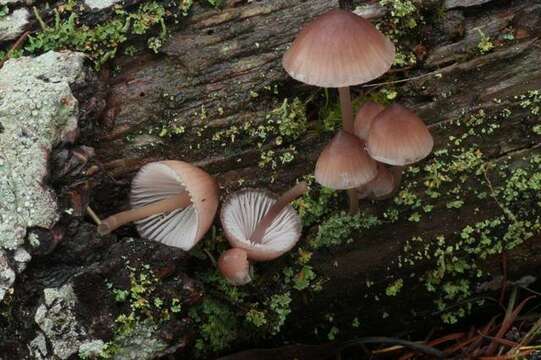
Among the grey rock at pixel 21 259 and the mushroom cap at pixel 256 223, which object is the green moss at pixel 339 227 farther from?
the grey rock at pixel 21 259

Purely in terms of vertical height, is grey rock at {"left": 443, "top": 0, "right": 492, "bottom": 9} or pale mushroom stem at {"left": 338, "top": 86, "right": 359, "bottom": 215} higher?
grey rock at {"left": 443, "top": 0, "right": 492, "bottom": 9}

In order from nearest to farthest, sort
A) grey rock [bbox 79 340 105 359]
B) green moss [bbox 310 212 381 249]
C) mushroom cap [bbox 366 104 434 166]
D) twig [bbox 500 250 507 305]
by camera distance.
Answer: mushroom cap [bbox 366 104 434 166] → grey rock [bbox 79 340 105 359] → green moss [bbox 310 212 381 249] → twig [bbox 500 250 507 305]

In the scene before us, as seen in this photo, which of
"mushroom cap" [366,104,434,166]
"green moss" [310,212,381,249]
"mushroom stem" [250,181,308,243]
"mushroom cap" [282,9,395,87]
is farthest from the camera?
"green moss" [310,212,381,249]

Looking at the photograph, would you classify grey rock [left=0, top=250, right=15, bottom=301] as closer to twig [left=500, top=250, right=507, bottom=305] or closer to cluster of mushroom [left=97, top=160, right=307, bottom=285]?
cluster of mushroom [left=97, top=160, right=307, bottom=285]

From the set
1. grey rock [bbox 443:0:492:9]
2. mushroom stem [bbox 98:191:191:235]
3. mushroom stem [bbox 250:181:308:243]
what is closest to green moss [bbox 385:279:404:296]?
mushroom stem [bbox 250:181:308:243]

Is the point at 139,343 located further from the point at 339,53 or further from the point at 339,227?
the point at 339,53

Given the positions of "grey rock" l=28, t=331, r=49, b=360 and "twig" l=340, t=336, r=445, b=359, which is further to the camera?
"twig" l=340, t=336, r=445, b=359

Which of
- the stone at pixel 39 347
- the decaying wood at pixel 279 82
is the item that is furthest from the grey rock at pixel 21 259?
the decaying wood at pixel 279 82

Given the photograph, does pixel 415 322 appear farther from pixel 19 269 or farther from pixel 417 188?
pixel 19 269
